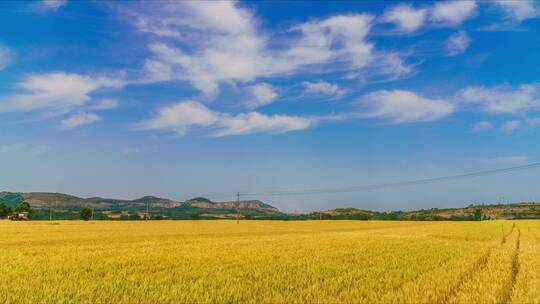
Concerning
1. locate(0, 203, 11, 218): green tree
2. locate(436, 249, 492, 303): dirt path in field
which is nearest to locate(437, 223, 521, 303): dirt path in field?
locate(436, 249, 492, 303): dirt path in field

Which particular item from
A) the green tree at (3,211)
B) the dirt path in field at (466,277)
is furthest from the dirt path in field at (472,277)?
the green tree at (3,211)

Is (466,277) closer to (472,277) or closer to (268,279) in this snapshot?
(472,277)

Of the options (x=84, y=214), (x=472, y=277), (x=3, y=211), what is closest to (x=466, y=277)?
(x=472, y=277)

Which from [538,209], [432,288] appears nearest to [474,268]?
[432,288]

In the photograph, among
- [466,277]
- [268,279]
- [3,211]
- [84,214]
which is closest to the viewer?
[268,279]

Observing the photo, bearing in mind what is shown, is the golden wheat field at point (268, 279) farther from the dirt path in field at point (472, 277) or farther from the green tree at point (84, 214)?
the green tree at point (84, 214)

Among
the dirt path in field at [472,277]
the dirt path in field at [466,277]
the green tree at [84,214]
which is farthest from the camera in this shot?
the green tree at [84,214]

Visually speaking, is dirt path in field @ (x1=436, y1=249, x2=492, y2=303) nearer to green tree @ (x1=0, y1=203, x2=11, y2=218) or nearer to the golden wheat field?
the golden wheat field

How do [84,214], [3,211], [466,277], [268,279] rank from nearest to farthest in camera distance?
1. [268,279]
2. [466,277]
3. [84,214]
4. [3,211]

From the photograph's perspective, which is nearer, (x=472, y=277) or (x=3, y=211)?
(x=472, y=277)

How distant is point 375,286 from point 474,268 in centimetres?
596

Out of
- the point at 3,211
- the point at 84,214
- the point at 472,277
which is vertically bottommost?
the point at 84,214

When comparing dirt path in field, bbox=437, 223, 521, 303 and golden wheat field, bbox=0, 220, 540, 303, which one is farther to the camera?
dirt path in field, bbox=437, 223, 521, 303

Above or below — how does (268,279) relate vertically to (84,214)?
above
